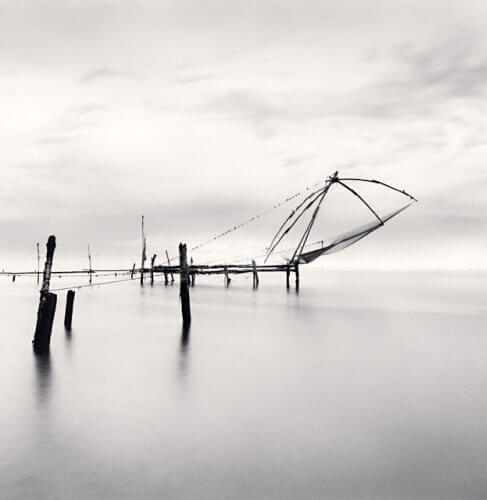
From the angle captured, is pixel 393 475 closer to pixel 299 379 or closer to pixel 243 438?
pixel 243 438

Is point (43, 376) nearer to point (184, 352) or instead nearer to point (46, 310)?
point (46, 310)

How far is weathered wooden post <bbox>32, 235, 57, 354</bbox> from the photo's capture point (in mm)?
11117

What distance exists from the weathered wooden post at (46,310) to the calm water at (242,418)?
44 cm

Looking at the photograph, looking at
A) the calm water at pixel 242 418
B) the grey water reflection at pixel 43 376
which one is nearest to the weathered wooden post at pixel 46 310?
the grey water reflection at pixel 43 376

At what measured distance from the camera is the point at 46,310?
1118 cm

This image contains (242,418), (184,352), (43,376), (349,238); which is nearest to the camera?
(242,418)

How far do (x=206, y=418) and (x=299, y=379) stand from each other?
316 centimetres

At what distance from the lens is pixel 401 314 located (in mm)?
25859

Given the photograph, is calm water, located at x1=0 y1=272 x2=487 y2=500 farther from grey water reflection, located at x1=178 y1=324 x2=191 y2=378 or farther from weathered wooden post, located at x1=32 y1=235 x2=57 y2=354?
weathered wooden post, located at x1=32 y1=235 x2=57 y2=354

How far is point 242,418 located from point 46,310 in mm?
5824

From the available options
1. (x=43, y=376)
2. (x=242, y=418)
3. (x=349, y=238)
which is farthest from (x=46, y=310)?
(x=349, y=238)

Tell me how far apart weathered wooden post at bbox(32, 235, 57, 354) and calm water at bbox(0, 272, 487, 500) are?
0.44 m

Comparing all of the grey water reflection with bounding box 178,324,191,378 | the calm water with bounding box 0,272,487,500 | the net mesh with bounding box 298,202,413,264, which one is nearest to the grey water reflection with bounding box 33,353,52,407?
the calm water with bounding box 0,272,487,500

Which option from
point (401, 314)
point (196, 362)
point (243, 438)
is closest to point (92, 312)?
point (196, 362)
